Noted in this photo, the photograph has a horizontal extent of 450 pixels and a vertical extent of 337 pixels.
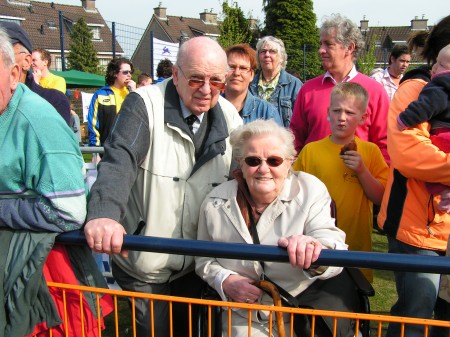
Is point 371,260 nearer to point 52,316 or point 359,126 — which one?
point 52,316

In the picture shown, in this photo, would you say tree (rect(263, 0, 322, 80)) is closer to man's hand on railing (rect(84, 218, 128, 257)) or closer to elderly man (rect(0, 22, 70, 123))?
elderly man (rect(0, 22, 70, 123))

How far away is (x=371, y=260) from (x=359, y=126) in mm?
1853

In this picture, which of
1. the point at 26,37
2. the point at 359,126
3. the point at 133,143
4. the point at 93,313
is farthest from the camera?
the point at 359,126

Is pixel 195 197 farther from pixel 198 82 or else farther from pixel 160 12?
pixel 160 12

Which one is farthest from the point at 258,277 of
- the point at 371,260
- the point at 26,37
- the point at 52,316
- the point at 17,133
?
the point at 26,37

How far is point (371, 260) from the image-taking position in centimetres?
186

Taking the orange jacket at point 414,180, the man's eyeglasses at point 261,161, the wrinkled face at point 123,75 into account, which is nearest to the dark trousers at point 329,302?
the orange jacket at point 414,180

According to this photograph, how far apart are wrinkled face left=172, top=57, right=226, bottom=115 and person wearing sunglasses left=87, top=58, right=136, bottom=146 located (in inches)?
189

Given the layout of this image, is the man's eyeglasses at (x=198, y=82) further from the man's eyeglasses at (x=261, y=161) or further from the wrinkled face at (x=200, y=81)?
the man's eyeglasses at (x=261, y=161)

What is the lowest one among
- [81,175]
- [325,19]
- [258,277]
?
[258,277]

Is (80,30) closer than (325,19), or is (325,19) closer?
(325,19)

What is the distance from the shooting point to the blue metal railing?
1.82 m

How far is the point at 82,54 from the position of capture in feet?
110

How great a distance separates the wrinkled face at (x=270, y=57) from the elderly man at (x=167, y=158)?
244cm
